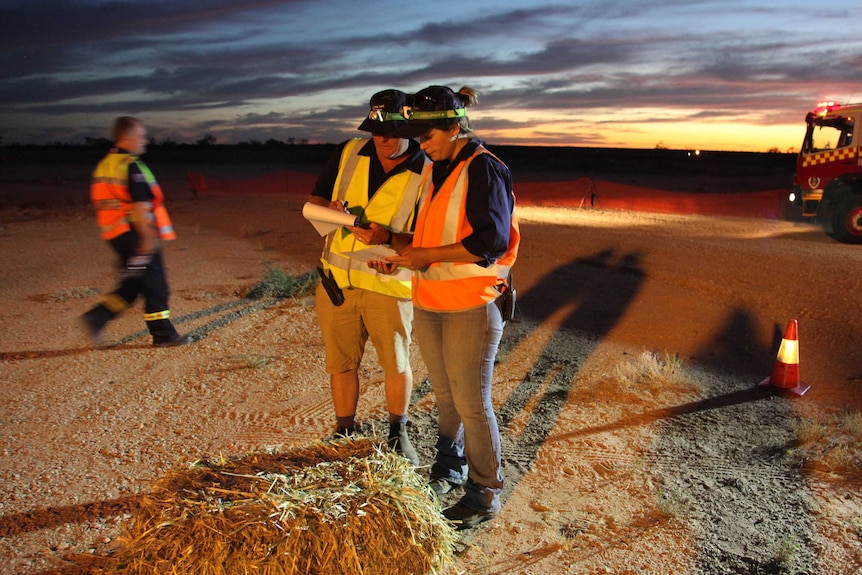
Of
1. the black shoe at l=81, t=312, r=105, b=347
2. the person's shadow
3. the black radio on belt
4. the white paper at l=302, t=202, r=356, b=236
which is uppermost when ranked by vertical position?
the white paper at l=302, t=202, r=356, b=236

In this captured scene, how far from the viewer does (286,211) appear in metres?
17.6

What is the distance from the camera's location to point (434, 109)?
292 centimetres

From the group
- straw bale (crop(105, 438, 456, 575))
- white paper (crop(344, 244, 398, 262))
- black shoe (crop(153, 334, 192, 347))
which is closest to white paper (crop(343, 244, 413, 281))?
white paper (crop(344, 244, 398, 262))

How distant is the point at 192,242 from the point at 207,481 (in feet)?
34.0

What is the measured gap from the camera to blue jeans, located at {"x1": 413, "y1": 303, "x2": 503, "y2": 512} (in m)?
3.02

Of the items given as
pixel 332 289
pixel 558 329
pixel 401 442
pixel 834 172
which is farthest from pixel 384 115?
pixel 834 172

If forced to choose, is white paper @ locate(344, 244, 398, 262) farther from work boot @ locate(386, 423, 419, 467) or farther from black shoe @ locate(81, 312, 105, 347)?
black shoe @ locate(81, 312, 105, 347)

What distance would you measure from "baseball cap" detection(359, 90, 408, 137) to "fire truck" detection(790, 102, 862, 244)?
12477mm

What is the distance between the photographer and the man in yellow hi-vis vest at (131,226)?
5449mm

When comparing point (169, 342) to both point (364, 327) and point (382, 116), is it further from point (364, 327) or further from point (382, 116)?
point (382, 116)

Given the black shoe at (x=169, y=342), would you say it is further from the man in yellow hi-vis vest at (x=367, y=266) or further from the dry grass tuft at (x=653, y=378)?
the dry grass tuft at (x=653, y=378)

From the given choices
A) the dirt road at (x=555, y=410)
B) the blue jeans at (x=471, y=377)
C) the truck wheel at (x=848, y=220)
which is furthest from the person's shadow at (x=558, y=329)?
the truck wheel at (x=848, y=220)

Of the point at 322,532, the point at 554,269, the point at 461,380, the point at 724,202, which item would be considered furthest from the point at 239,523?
the point at 724,202

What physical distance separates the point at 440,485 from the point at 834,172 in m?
13.9
